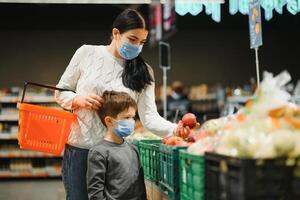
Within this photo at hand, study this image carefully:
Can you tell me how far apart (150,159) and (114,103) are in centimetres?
64

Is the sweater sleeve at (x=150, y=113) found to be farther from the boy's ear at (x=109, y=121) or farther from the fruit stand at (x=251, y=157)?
the fruit stand at (x=251, y=157)

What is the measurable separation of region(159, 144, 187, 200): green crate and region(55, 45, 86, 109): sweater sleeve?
2.00 feet

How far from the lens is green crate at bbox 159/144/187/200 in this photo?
2.47m

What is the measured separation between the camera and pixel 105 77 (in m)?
2.86

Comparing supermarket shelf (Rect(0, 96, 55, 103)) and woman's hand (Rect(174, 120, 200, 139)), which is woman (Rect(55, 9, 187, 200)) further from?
supermarket shelf (Rect(0, 96, 55, 103))

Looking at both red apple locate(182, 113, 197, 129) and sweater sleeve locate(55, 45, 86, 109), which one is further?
red apple locate(182, 113, 197, 129)

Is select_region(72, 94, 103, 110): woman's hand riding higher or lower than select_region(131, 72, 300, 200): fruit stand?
higher

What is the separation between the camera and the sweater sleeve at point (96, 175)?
2.61 m

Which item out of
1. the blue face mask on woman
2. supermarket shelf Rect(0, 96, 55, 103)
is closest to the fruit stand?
the blue face mask on woman

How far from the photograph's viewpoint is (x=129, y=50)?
2.87 m

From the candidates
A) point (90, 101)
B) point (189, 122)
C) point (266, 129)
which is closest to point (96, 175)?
point (90, 101)

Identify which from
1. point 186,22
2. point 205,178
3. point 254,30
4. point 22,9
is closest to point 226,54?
point 186,22

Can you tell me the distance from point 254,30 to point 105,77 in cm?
182

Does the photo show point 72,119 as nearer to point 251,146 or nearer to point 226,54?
point 251,146
